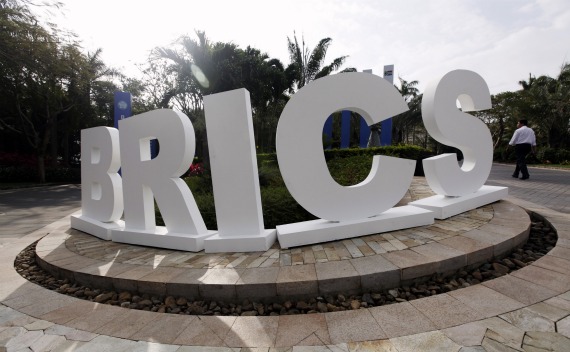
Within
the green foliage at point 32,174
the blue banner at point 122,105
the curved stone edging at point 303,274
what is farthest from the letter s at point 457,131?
the green foliage at point 32,174

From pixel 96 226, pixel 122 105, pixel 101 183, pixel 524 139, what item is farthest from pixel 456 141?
pixel 122 105

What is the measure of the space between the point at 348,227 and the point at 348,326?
60.1 inches

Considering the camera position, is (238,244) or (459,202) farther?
(459,202)

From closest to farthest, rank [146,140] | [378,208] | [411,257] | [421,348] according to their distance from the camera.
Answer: [421,348] → [411,257] → [378,208] → [146,140]

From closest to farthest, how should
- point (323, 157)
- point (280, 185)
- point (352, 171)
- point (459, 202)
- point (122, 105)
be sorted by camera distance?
1. point (323, 157)
2. point (459, 202)
3. point (280, 185)
4. point (352, 171)
5. point (122, 105)

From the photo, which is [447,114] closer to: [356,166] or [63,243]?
[356,166]

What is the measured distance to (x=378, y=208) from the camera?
3520mm

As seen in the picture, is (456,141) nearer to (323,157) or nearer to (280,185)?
(323,157)

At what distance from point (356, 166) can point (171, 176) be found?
5.22 m

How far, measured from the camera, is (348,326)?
6.19 feet

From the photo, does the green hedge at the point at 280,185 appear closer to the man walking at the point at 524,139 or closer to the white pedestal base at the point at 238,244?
the white pedestal base at the point at 238,244

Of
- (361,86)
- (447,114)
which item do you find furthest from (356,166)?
(361,86)

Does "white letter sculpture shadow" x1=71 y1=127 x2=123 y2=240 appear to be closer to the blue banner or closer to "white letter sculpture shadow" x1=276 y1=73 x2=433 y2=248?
"white letter sculpture shadow" x1=276 y1=73 x2=433 y2=248

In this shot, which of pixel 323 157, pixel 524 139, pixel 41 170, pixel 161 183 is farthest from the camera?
pixel 41 170
